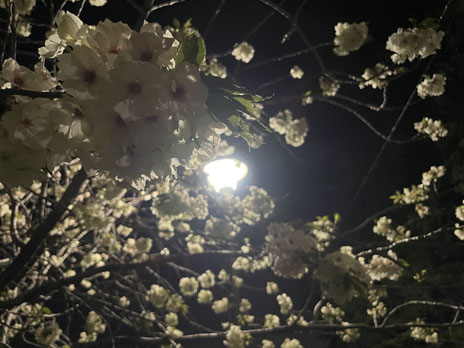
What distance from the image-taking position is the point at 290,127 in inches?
206

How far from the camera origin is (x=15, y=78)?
827mm

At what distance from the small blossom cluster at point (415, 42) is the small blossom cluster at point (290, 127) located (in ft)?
7.00

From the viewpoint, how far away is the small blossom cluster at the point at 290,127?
5219 millimetres

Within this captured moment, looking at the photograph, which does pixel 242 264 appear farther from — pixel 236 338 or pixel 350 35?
pixel 350 35

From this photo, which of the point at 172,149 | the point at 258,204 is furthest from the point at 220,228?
the point at 172,149

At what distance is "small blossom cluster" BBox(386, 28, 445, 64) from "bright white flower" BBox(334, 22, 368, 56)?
0.82 m

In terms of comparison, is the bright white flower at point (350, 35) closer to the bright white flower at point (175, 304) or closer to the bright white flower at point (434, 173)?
the bright white flower at point (434, 173)

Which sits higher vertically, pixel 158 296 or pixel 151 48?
pixel 158 296

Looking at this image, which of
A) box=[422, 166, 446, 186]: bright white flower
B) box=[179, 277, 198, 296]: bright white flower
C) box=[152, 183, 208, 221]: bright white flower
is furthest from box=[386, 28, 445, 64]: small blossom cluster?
box=[179, 277, 198, 296]: bright white flower

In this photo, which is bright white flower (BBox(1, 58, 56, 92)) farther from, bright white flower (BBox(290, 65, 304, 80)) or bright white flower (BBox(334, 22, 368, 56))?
bright white flower (BBox(290, 65, 304, 80))

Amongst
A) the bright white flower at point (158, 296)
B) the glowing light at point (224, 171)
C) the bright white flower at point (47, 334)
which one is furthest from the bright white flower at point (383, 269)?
the bright white flower at point (47, 334)

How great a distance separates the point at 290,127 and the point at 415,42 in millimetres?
2340

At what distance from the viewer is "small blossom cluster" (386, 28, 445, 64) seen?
120 inches

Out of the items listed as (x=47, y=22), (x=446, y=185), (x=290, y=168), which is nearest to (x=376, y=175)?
(x=446, y=185)
